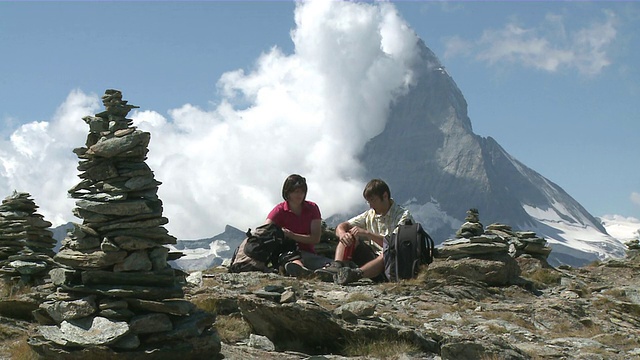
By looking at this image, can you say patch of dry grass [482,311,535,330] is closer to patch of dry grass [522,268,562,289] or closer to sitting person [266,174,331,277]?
sitting person [266,174,331,277]

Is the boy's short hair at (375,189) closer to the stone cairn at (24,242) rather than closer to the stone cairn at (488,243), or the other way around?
the stone cairn at (488,243)

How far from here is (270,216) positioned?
18.5 metres

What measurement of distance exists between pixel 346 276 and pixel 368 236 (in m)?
1.30

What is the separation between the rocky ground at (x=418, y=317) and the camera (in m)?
11.5

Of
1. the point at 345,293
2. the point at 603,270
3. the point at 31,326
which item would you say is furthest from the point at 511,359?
the point at 603,270

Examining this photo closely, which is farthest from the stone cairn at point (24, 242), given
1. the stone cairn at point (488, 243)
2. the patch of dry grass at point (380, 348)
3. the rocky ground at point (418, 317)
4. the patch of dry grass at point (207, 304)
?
the patch of dry grass at point (380, 348)

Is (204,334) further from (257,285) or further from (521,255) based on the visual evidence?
(521,255)

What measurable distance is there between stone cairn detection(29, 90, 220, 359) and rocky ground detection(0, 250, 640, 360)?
→ 35.3 inches

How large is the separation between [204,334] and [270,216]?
25.8 ft

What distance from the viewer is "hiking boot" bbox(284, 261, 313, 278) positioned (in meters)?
18.2

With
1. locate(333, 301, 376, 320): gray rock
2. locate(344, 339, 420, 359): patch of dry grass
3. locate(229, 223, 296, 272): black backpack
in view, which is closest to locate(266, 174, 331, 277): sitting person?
locate(229, 223, 296, 272): black backpack

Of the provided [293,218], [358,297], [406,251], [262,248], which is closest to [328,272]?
[293,218]

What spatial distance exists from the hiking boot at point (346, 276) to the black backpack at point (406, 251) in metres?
0.91

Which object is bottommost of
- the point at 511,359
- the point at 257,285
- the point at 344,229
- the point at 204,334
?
the point at 511,359
